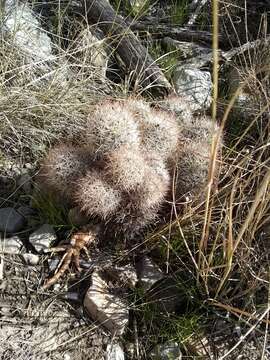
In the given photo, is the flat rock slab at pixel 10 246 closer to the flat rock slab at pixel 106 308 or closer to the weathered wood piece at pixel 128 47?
the flat rock slab at pixel 106 308

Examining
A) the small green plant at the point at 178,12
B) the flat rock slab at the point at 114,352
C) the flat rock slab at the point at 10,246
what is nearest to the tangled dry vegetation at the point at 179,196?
the flat rock slab at the point at 114,352

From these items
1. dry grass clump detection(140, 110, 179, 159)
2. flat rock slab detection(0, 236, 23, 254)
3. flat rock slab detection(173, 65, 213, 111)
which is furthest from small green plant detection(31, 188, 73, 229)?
flat rock slab detection(173, 65, 213, 111)

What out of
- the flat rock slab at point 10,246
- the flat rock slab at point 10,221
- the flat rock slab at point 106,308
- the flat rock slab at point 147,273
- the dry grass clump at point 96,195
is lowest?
the flat rock slab at point 106,308

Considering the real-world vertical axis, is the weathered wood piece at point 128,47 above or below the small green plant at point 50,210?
above

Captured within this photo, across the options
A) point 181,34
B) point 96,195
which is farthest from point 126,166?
point 181,34

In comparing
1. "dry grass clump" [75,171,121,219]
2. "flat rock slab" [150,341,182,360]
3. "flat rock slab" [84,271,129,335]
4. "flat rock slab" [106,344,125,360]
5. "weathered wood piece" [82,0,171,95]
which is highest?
"weathered wood piece" [82,0,171,95]

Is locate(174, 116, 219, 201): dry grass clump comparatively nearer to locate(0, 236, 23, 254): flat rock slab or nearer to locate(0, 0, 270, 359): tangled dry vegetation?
locate(0, 0, 270, 359): tangled dry vegetation
